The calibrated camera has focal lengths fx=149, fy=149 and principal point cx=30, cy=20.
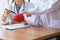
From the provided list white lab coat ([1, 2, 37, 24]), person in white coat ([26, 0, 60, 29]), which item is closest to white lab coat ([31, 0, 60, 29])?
person in white coat ([26, 0, 60, 29])

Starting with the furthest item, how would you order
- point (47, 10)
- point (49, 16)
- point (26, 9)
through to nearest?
point (26, 9) < point (49, 16) < point (47, 10)

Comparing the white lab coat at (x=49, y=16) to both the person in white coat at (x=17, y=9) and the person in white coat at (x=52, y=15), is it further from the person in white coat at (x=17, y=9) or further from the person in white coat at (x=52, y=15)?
the person in white coat at (x=17, y=9)

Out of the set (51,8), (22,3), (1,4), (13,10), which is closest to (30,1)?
(22,3)

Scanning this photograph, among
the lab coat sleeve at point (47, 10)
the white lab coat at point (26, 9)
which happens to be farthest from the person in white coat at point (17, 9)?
the lab coat sleeve at point (47, 10)

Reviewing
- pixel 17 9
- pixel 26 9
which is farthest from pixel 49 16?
pixel 17 9

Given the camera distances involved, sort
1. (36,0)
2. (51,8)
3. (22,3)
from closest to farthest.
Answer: (51,8), (36,0), (22,3)

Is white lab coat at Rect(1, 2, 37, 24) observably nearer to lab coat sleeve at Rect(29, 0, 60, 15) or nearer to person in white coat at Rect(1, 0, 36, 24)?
person in white coat at Rect(1, 0, 36, 24)

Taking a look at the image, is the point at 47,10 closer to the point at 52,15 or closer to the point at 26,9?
the point at 52,15

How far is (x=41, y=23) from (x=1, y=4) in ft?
4.07

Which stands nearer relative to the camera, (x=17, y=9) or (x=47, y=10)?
(x=47, y=10)

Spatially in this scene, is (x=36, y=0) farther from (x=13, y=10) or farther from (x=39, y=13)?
(x=13, y=10)

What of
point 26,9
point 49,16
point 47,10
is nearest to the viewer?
point 47,10

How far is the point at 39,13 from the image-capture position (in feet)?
4.99

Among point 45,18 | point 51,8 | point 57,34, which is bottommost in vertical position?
point 57,34
